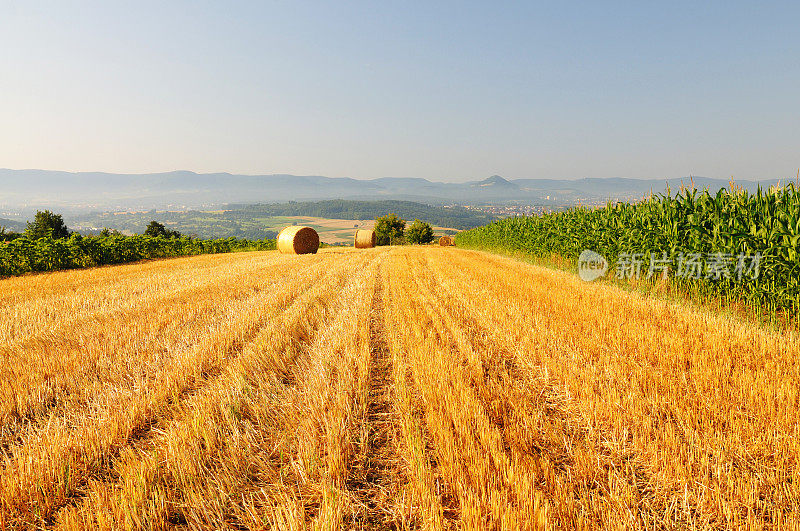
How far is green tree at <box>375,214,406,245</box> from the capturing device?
92938mm

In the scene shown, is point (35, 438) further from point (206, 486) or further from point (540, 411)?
point (540, 411)

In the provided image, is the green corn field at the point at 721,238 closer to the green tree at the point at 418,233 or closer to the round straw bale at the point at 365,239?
the round straw bale at the point at 365,239

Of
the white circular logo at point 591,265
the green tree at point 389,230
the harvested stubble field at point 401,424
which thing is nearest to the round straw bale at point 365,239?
the white circular logo at point 591,265

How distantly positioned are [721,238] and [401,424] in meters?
9.75

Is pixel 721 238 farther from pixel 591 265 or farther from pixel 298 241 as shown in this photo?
pixel 298 241

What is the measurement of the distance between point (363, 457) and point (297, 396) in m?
1.30

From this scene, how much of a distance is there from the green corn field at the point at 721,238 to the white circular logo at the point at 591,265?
287 millimetres

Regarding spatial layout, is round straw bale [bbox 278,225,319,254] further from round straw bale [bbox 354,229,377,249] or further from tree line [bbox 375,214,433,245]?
Result: tree line [bbox 375,214,433,245]

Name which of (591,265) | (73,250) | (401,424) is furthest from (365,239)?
(401,424)

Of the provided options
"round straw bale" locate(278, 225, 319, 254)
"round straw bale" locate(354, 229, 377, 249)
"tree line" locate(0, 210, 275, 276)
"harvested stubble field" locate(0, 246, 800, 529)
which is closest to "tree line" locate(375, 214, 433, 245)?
"round straw bale" locate(354, 229, 377, 249)

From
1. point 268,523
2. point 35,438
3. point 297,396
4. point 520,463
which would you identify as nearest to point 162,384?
point 35,438

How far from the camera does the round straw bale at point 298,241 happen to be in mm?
27797

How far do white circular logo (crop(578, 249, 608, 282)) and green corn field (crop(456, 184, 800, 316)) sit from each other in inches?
11.3

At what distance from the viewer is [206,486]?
8.69ft
